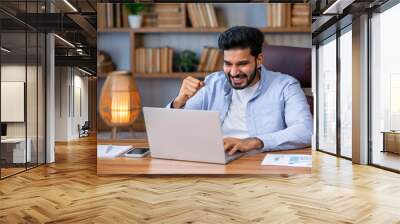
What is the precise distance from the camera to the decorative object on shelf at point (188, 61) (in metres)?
5.51

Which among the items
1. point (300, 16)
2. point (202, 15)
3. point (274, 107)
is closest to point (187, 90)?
point (202, 15)

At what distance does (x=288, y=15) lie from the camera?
5613mm

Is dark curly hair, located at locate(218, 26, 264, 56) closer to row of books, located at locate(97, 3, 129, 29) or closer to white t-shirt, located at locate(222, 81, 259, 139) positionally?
white t-shirt, located at locate(222, 81, 259, 139)

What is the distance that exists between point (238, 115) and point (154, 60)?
48.0 inches

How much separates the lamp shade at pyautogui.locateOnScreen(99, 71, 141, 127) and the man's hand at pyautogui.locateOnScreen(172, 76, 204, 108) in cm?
48

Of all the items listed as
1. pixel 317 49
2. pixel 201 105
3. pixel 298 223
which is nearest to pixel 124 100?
pixel 201 105

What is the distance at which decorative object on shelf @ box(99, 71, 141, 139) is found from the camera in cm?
551

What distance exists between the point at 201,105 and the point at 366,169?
118 inches

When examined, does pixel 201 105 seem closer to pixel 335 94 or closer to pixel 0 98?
pixel 0 98

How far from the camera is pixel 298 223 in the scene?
3.53 metres

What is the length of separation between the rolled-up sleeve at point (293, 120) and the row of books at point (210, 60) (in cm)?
86

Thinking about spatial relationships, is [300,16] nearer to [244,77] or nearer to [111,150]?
[244,77]

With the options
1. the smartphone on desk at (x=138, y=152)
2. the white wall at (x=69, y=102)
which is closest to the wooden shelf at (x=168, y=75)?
the smartphone on desk at (x=138, y=152)

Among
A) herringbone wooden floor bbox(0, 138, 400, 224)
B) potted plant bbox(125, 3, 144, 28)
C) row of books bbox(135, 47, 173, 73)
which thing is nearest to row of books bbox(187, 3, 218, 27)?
row of books bbox(135, 47, 173, 73)
